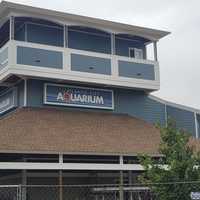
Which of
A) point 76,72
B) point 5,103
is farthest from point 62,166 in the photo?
point 5,103

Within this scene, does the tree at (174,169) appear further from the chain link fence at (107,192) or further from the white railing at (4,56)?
the white railing at (4,56)

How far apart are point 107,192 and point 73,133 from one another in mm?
4201

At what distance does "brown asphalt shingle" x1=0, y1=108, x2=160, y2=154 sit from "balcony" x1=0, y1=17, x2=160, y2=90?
1.86m

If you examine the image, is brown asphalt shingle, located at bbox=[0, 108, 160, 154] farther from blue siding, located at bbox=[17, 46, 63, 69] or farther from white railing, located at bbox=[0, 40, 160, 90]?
blue siding, located at bbox=[17, 46, 63, 69]

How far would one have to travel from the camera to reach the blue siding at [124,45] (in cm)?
2994

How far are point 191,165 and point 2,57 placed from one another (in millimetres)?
15606

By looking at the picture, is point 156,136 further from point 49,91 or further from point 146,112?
point 49,91

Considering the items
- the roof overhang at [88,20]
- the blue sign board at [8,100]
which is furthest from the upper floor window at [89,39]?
the blue sign board at [8,100]

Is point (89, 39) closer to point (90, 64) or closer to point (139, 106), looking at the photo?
point (90, 64)

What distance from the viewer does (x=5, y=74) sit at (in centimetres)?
2570

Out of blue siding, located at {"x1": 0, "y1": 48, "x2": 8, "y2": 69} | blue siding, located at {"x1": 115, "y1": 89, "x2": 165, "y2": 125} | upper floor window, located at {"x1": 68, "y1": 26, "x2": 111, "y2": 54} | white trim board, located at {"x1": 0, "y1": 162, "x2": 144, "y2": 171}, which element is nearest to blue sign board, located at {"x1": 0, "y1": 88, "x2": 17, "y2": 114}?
blue siding, located at {"x1": 0, "y1": 48, "x2": 8, "y2": 69}

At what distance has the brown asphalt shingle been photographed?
70.6 feet

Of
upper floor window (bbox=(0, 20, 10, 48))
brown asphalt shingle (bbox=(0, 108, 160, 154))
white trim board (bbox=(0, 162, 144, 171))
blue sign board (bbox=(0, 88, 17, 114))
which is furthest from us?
upper floor window (bbox=(0, 20, 10, 48))

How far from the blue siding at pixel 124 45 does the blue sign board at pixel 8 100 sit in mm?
6385
